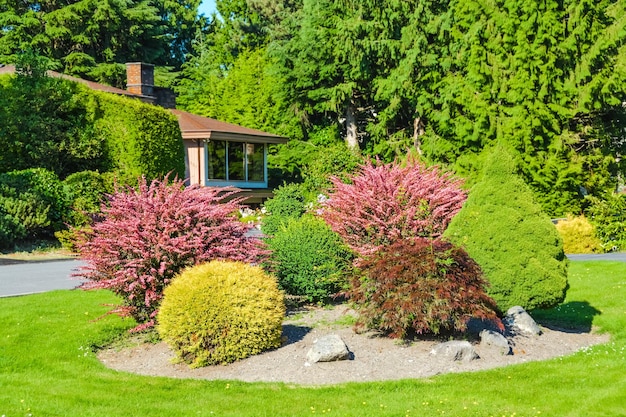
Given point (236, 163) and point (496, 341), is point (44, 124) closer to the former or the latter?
point (236, 163)

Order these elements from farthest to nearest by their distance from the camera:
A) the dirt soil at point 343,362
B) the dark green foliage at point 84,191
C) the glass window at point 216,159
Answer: the glass window at point 216,159 → the dark green foliage at point 84,191 → the dirt soil at point 343,362

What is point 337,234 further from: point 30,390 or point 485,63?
point 485,63

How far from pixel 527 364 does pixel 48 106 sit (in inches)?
818

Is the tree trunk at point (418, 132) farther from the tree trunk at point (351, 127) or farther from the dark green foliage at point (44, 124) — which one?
the dark green foliage at point (44, 124)

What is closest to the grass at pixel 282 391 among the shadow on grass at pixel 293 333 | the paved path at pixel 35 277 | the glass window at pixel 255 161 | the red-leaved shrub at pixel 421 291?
the red-leaved shrub at pixel 421 291

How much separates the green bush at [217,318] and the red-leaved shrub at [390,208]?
3.90m

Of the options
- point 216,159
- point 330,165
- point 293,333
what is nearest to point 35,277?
point 293,333

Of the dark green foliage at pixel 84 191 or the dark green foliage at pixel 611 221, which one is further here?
the dark green foliage at pixel 611 221

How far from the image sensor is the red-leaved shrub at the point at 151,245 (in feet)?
33.4

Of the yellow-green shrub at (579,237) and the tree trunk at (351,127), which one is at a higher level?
the tree trunk at (351,127)

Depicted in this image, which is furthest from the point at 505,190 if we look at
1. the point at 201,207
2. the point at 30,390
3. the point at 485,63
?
the point at 485,63

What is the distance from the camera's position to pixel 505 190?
10961 millimetres

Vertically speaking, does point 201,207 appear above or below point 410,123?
below

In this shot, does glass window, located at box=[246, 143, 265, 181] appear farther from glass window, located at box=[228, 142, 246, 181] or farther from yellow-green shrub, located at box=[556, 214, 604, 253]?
yellow-green shrub, located at box=[556, 214, 604, 253]
